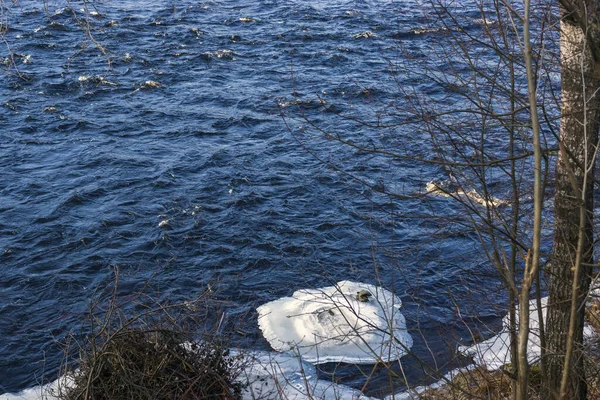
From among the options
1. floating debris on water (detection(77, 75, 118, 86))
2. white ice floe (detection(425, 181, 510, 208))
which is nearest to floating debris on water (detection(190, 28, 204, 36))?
floating debris on water (detection(77, 75, 118, 86))

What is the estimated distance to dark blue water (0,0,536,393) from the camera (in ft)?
34.3

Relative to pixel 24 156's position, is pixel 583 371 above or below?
above

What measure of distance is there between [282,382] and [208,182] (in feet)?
17.2

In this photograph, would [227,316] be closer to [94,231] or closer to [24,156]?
[94,231]

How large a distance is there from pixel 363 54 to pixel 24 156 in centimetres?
782

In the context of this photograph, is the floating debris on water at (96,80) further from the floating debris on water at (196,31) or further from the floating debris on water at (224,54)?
the floating debris on water at (196,31)

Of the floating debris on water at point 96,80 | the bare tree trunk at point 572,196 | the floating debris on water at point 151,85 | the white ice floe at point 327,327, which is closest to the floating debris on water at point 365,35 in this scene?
the floating debris on water at point 151,85

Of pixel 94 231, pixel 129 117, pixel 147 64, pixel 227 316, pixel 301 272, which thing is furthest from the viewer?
pixel 147 64

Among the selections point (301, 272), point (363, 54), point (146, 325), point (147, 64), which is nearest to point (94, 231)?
point (301, 272)

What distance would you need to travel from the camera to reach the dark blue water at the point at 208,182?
1045cm

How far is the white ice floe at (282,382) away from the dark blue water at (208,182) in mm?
410

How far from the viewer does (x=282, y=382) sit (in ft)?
28.2

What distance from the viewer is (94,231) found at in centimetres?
1180

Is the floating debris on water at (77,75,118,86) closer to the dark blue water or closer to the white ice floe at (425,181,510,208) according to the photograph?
the dark blue water
